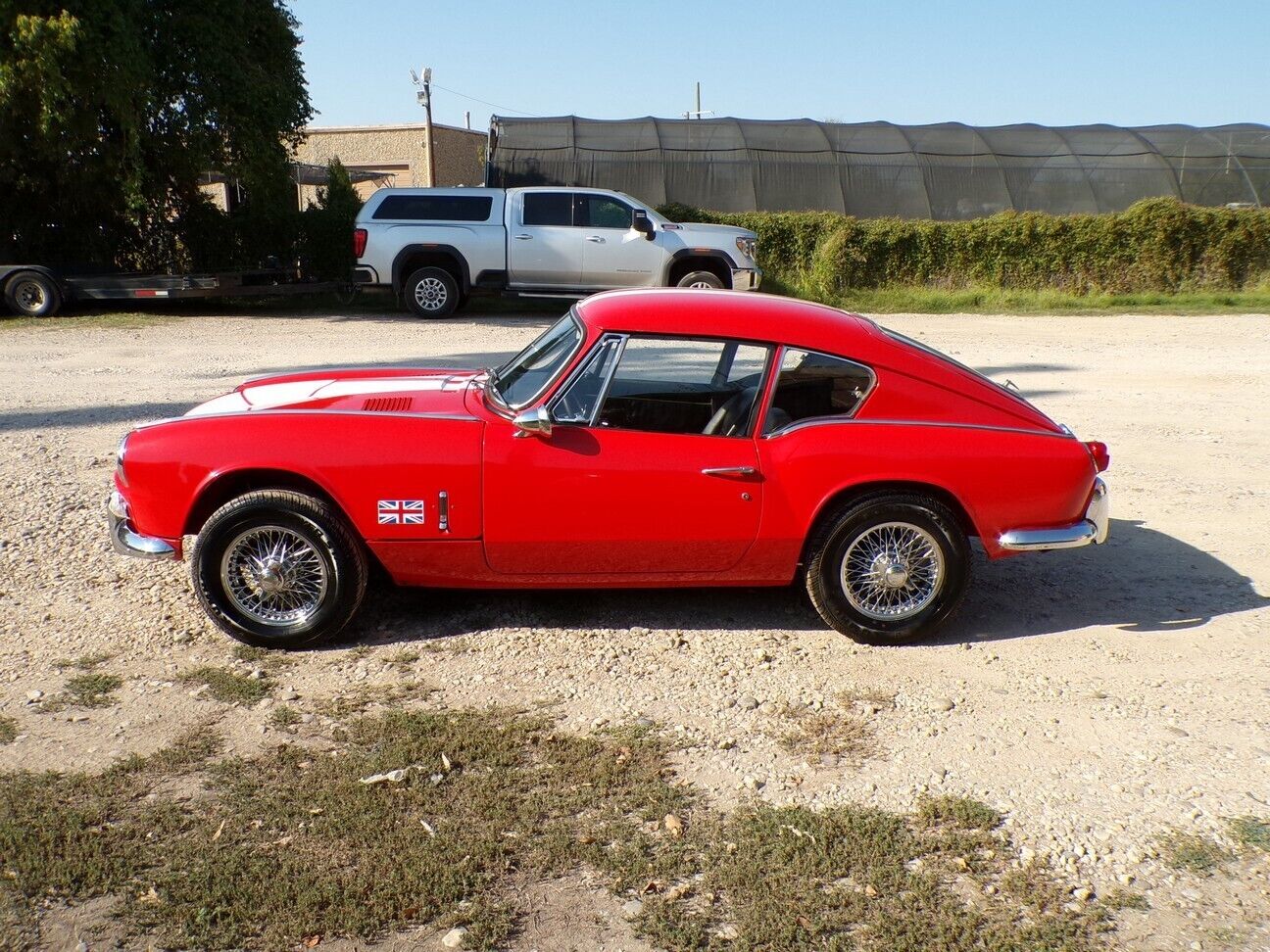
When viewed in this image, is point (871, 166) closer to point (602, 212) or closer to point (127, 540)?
point (602, 212)

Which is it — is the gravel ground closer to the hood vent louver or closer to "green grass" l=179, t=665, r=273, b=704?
"green grass" l=179, t=665, r=273, b=704

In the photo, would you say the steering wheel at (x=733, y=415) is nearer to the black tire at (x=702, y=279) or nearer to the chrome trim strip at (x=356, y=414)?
the chrome trim strip at (x=356, y=414)

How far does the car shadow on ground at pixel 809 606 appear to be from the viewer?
5305 millimetres

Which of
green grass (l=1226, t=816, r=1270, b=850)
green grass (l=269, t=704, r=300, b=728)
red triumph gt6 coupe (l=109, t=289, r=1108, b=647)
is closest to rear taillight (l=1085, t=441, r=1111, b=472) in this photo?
red triumph gt6 coupe (l=109, t=289, r=1108, b=647)

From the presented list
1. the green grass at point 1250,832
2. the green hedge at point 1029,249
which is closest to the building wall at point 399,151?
the green hedge at point 1029,249

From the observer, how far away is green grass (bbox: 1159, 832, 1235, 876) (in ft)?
11.4

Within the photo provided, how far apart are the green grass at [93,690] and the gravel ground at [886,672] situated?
0.05 metres

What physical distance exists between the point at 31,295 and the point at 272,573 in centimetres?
1528

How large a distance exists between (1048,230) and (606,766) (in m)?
19.3

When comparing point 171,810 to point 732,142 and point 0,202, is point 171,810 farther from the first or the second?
point 732,142

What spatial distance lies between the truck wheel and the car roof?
42.2 feet

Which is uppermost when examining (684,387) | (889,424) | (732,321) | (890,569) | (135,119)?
(135,119)

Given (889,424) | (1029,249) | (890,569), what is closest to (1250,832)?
(890,569)

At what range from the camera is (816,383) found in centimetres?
507
